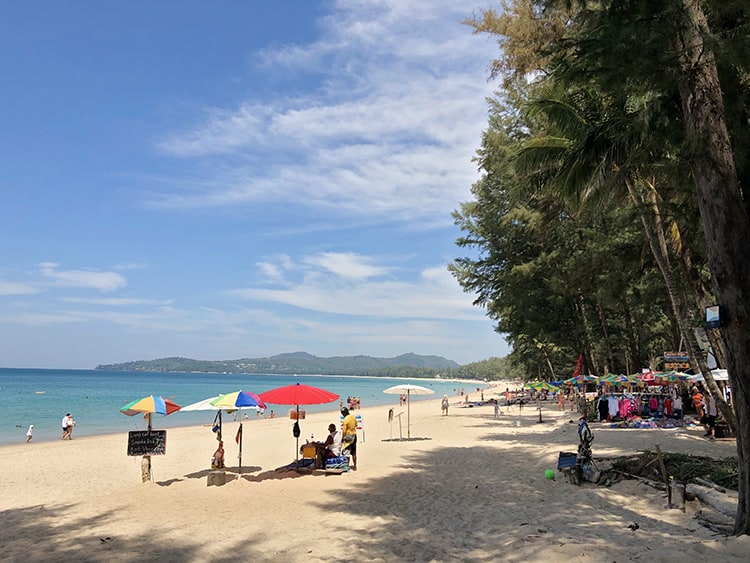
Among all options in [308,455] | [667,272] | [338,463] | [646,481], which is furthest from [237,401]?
[667,272]

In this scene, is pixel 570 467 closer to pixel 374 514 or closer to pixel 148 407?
pixel 374 514

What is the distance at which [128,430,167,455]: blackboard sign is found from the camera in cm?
1039

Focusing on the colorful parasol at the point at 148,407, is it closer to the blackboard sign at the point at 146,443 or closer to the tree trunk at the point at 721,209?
the blackboard sign at the point at 146,443

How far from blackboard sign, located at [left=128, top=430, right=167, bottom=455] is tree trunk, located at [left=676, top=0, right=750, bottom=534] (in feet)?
31.8

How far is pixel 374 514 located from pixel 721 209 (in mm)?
6370

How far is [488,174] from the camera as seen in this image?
2405 cm

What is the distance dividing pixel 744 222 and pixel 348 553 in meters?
5.89

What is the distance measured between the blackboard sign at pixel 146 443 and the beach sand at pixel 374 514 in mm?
750

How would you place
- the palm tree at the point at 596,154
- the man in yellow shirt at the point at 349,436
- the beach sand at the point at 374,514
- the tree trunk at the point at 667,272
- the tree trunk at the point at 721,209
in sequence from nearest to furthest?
the tree trunk at the point at 721,209
the beach sand at the point at 374,514
the palm tree at the point at 596,154
the tree trunk at the point at 667,272
the man in yellow shirt at the point at 349,436

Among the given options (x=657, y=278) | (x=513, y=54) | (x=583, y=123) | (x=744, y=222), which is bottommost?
(x=744, y=222)

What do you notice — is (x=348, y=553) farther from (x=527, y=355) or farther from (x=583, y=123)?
(x=527, y=355)

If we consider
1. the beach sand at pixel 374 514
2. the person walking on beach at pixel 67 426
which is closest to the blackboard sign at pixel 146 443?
the beach sand at pixel 374 514

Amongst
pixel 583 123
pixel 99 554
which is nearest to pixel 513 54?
pixel 583 123

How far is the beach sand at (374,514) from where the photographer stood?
602 cm
